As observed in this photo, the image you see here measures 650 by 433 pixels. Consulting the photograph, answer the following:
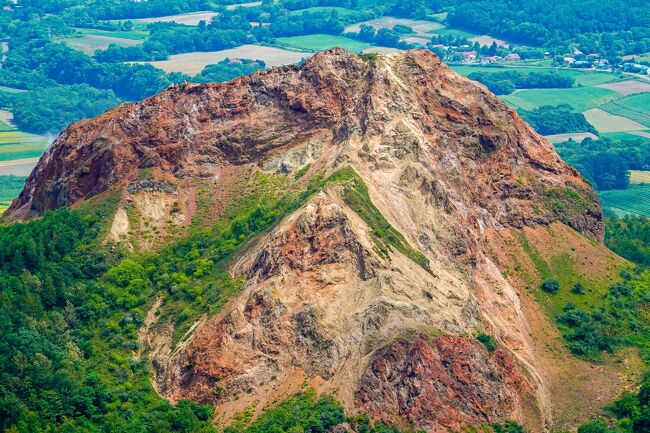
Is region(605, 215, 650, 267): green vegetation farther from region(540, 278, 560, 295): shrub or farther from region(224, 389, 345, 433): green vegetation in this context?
region(224, 389, 345, 433): green vegetation

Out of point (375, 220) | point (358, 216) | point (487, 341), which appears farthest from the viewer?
point (375, 220)

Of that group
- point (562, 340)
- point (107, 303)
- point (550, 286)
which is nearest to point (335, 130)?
point (550, 286)

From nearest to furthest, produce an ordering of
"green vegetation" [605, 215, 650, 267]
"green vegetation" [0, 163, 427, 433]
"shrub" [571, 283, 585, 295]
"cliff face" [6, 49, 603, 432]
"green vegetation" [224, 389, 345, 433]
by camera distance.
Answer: "green vegetation" [224, 389, 345, 433] → "green vegetation" [0, 163, 427, 433] → "cliff face" [6, 49, 603, 432] → "shrub" [571, 283, 585, 295] → "green vegetation" [605, 215, 650, 267]

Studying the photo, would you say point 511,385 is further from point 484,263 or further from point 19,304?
point 19,304

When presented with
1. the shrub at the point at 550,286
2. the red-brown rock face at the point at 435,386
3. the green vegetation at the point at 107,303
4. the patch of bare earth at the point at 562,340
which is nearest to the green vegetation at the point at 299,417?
the green vegetation at the point at 107,303

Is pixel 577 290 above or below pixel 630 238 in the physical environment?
above

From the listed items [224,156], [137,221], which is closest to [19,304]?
[137,221]

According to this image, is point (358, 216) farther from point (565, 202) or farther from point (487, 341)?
point (565, 202)

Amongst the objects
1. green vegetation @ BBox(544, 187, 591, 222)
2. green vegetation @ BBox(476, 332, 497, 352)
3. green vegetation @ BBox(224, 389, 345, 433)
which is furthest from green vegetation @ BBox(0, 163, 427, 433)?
green vegetation @ BBox(544, 187, 591, 222)

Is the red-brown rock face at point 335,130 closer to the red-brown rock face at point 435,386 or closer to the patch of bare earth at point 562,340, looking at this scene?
the patch of bare earth at point 562,340
